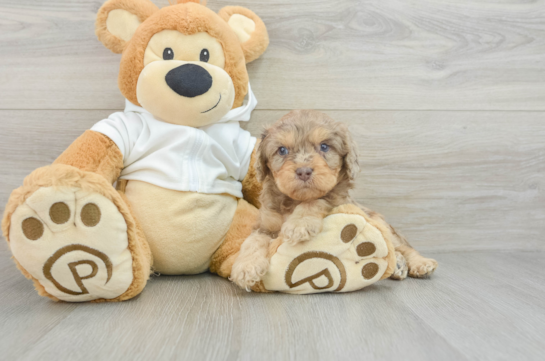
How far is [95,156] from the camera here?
4.48 ft

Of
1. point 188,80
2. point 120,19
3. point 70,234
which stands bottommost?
point 70,234

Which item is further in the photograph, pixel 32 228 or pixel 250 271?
pixel 250 271

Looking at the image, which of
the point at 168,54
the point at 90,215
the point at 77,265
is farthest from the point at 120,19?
the point at 77,265

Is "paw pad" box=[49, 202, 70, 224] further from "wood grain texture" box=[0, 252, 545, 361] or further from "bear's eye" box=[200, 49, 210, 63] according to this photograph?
"bear's eye" box=[200, 49, 210, 63]

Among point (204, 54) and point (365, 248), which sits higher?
point (204, 54)

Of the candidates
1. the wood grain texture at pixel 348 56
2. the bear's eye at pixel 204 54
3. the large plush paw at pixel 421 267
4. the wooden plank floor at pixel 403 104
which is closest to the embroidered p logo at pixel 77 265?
the wooden plank floor at pixel 403 104

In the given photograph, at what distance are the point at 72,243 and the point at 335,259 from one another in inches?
30.7

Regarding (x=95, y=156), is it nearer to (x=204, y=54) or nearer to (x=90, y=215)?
(x=90, y=215)

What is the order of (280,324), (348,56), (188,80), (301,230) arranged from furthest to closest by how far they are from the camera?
(348,56), (188,80), (301,230), (280,324)

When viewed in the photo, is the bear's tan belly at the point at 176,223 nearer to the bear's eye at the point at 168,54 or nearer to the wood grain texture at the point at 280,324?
the wood grain texture at the point at 280,324


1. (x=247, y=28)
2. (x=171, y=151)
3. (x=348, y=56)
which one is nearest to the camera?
(x=171, y=151)

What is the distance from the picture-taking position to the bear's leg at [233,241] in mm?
1486

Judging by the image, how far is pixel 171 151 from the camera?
1.44 metres

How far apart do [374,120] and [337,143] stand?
63 cm
